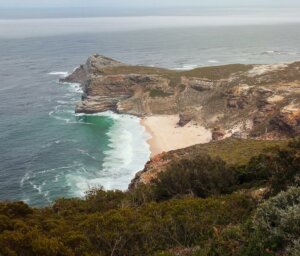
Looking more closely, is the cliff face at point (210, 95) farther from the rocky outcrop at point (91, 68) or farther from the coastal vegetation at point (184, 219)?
the coastal vegetation at point (184, 219)

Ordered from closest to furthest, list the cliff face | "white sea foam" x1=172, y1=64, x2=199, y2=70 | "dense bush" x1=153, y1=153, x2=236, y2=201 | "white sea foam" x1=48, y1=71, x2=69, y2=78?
"dense bush" x1=153, y1=153, x2=236, y2=201, the cliff face, "white sea foam" x1=48, y1=71, x2=69, y2=78, "white sea foam" x1=172, y1=64, x2=199, y2=70

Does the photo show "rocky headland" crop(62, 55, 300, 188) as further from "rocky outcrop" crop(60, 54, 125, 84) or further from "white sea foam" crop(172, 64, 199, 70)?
"white sea foam" crop(172, 64, 199, 70)

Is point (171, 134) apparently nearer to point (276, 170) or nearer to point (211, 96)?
point (211, 96)

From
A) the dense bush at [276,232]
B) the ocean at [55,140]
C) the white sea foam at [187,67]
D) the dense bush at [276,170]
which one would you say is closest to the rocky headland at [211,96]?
the ocean at [55,140]

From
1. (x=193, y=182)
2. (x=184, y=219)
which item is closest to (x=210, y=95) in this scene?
(x=193, y=182)

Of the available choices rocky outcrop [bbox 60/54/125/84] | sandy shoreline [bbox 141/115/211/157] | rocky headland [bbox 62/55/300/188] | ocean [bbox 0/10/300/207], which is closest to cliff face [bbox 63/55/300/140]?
rocky headland [bbox 62/55/300/188]

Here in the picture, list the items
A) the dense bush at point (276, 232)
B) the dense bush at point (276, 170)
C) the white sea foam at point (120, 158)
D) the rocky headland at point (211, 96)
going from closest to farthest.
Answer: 1. the dense bush at point (276, 232)
2. the dense bush at point (276, 170)
3. the white sea foam at point (120, 158)
4. the rocky headland at point (211, 96)

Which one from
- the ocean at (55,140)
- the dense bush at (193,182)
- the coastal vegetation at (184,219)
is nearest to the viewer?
the coastal vegetation at (184,219)
